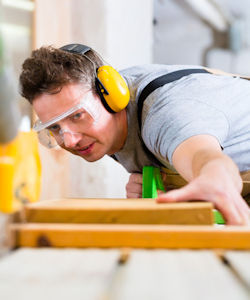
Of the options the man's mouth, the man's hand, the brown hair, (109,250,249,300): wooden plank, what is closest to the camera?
(109,250,249,300): wooden plank

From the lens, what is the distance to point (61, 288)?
1.62ft

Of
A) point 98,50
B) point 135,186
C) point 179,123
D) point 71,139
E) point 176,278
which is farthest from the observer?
point 98,50

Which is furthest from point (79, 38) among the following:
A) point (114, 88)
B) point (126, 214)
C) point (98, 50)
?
point (126, 214)

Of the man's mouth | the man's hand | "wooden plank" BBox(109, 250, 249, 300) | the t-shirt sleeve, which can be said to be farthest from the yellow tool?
the man's hand

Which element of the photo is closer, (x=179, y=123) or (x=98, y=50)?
(x=179, y=123)

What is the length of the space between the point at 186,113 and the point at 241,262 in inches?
28.4

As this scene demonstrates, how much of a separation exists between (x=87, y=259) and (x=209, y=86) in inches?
40.6

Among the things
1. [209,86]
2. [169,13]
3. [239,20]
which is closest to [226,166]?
[209,86]

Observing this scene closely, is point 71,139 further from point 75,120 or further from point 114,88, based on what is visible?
point 114,88

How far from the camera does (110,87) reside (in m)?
1.65

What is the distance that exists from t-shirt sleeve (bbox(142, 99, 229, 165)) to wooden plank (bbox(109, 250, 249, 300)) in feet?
1.92

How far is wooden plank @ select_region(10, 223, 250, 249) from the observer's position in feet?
2.10

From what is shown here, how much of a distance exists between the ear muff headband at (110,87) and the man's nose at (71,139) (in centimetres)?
18

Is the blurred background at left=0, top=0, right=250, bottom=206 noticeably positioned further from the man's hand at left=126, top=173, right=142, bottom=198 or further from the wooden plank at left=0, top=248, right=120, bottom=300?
the wooden plank at left=0, top=248, right=120, bottom=300
